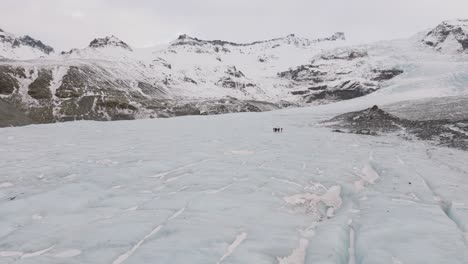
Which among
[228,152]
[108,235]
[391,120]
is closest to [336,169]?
[228,152]

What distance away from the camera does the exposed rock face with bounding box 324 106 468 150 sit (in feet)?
Answer: 107

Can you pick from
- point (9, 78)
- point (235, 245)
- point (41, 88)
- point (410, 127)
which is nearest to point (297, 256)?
point (235, 245)

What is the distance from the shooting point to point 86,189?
47.5 ft

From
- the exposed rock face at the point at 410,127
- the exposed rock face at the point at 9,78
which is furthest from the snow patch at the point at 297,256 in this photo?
the exposed rock face at the point at 9,78

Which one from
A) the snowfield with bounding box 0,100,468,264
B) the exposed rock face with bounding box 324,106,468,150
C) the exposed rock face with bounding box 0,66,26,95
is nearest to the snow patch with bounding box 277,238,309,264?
the snowfield with bounding box 0,100,468,264

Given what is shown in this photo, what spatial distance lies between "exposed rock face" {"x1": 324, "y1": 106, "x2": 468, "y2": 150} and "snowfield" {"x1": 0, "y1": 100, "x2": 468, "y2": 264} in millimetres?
10941

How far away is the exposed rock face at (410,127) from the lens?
32.7m

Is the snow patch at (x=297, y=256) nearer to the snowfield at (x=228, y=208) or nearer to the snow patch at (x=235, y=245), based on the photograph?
the snowfield at (x=228, y=208)

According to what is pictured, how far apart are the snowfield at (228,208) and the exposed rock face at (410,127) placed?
10.9 m

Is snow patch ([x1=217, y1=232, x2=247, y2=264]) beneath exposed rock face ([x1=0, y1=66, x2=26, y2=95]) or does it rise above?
beneath

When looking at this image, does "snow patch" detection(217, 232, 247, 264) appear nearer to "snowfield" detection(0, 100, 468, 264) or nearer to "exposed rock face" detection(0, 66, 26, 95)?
"snowfield" detection(0, 100, 468, 264)

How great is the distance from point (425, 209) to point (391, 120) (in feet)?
113

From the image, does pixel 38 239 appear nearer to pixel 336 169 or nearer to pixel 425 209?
pixel 425 209

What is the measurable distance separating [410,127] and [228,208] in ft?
107
